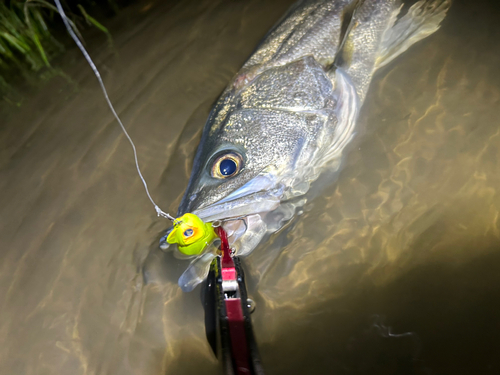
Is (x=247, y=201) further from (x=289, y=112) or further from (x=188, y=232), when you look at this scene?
(x=289, y=112)

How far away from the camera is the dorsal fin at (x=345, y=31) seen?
238 cm

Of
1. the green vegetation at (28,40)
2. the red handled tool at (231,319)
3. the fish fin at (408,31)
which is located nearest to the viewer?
the red handled tool at (231,319)

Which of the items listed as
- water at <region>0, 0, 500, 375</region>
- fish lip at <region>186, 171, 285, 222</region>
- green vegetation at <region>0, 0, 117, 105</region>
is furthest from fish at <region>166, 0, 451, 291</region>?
green vegetation at <region>0, 0, 117, 105</region>

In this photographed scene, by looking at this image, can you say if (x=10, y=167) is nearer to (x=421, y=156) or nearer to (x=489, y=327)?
(x=421, y=156)

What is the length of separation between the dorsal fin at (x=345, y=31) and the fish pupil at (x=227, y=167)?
1.12 metres

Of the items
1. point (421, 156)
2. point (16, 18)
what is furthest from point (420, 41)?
point (16, 18)

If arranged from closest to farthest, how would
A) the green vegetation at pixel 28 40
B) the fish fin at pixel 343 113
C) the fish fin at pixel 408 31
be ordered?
the fish fin at pixel 343 113
the fish fin at pixel 408 31
the green vegetation at pixel 28 40

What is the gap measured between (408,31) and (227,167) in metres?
Answer: 1.93

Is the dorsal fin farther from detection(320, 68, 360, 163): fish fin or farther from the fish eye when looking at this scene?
the fish eye

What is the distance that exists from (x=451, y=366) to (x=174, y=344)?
128 cm

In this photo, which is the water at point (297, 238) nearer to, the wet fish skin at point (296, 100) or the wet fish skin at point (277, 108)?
the wet fish skin at point (296, 100)

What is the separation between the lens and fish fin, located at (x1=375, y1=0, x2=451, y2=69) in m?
2.56

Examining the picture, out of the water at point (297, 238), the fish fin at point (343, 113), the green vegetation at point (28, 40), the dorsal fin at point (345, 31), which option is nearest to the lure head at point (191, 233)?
the water at point (297, 238)

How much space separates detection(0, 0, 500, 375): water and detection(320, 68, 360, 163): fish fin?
0.13 m
